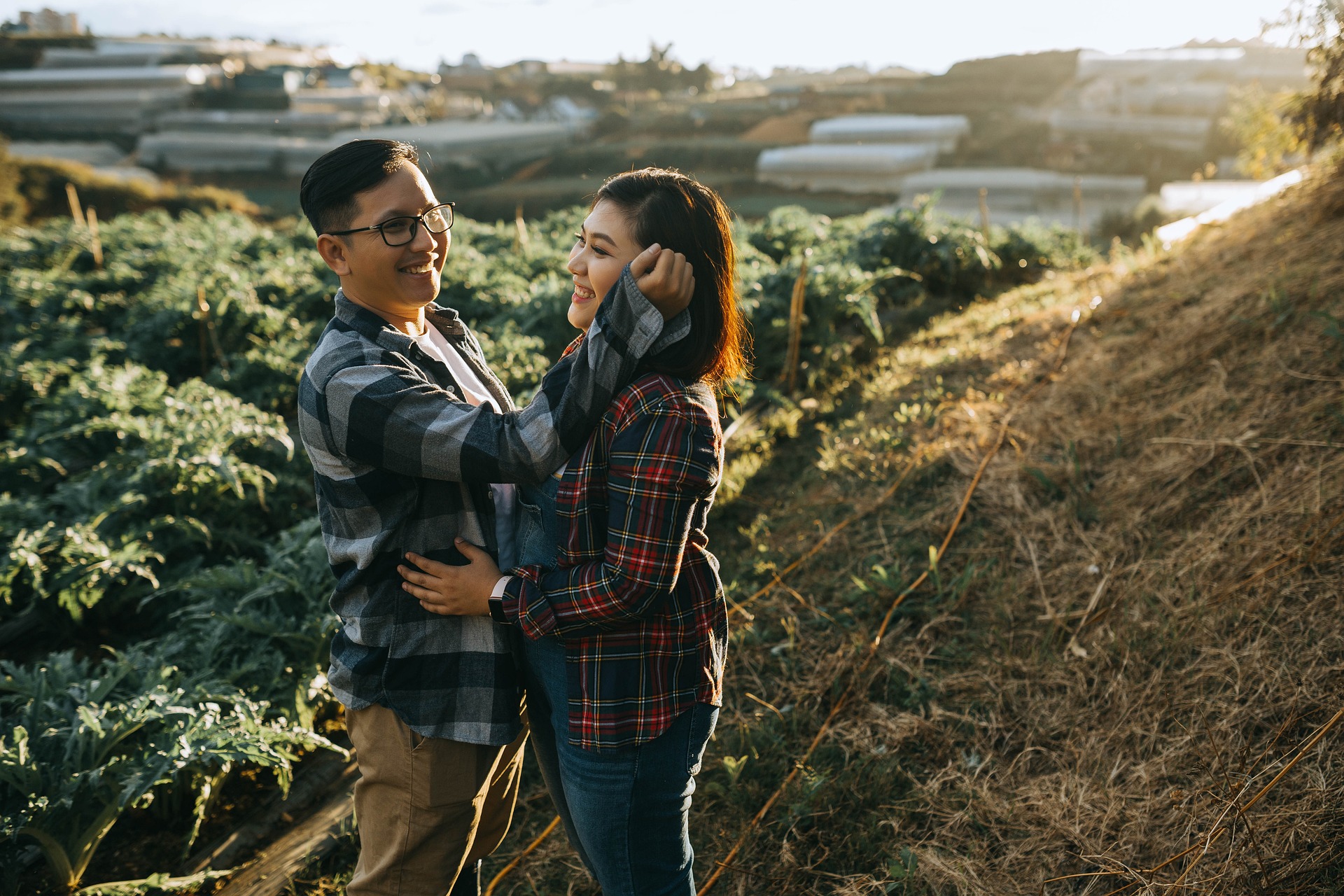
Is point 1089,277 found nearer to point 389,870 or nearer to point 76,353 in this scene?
point 389,870

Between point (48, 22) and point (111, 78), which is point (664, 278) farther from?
point (48, 22)

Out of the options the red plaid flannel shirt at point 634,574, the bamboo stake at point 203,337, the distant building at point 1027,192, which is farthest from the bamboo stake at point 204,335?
the distant building at point 1027,192

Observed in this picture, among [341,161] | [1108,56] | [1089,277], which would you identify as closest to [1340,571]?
[341,161]

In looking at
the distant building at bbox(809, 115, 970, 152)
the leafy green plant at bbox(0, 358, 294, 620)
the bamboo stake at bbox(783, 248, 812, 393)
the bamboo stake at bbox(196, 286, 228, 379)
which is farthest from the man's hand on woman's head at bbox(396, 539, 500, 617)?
the distant building at bbox(809, 115, 970, 152)

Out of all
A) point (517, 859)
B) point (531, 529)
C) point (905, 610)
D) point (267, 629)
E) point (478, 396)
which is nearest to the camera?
point (531, 529)

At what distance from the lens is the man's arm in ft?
4.75

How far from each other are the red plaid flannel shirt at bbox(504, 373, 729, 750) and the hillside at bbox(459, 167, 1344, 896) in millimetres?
1290

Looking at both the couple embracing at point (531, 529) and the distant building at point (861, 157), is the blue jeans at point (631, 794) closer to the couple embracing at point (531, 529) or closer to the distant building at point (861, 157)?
the couple embracing at point (531, 529)

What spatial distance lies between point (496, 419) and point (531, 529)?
265 millimetres

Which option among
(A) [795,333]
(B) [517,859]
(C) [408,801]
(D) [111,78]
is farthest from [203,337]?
(D) [111,78]

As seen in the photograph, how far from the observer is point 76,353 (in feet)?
22.3

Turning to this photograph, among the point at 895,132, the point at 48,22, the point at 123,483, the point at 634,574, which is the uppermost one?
the point at 48,22

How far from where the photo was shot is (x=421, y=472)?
1.47m

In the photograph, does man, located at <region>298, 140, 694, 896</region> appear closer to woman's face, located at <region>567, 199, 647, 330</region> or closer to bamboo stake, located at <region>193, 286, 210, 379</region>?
woman's face, located at <region>567, 199, 647, 330</region>
